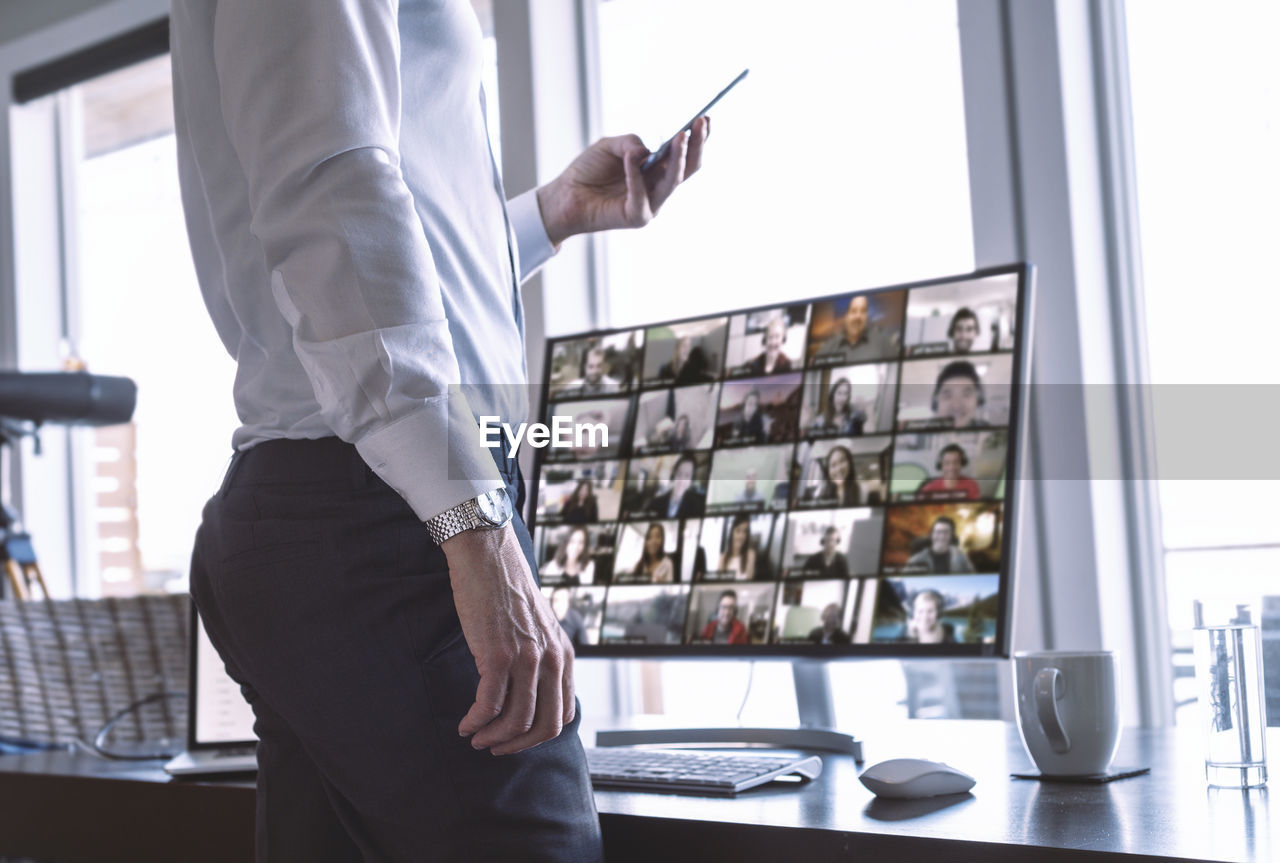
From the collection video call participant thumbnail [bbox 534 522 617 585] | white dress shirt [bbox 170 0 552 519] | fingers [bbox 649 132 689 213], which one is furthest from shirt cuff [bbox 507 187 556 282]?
white dress shirt [bbox 170 0 552 519]

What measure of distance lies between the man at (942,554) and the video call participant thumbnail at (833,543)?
49 millimetres

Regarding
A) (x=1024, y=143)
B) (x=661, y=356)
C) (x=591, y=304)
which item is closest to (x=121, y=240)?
(x=591, y=304)

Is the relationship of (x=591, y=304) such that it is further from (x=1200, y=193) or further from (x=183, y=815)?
(x=183, y=815)

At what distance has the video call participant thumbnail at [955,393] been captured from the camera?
1.30 metres

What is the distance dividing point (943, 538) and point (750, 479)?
0.25m

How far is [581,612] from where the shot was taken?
1.51m

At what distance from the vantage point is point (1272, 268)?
165 cm

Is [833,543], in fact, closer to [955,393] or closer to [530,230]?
[955,393]

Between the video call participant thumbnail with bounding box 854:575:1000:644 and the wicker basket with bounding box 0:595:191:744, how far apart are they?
1.09 metres

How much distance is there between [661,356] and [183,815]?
77 cm

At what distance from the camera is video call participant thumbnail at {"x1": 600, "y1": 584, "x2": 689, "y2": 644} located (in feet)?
4.68

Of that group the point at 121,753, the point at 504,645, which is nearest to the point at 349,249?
the point at 504,645

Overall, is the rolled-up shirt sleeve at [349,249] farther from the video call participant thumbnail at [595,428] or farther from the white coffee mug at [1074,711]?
the video call participant thumbnail at [595,428]

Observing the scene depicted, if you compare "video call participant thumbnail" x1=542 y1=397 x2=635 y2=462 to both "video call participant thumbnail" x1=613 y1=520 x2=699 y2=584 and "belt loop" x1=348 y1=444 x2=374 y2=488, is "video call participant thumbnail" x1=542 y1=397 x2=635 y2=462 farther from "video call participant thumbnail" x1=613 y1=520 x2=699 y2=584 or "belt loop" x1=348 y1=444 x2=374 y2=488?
"belt loop" x1=348 y1=444 x2=374 y2=488
